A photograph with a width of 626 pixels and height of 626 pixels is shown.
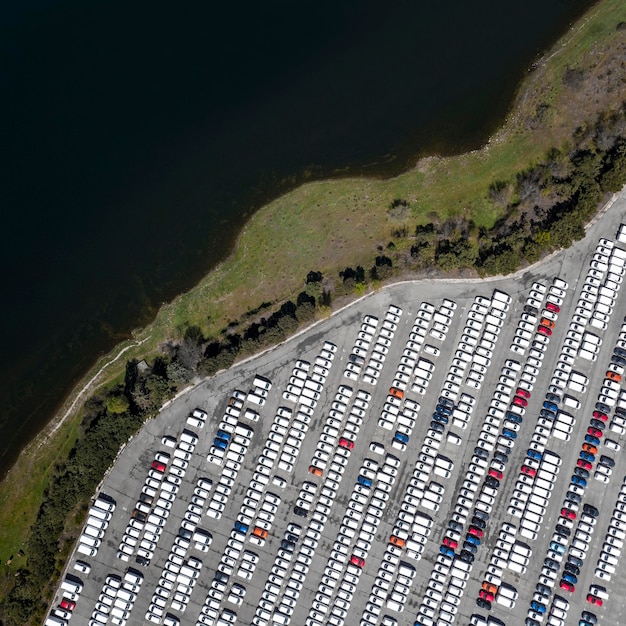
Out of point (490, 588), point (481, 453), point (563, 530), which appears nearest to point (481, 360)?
point (481, 453)

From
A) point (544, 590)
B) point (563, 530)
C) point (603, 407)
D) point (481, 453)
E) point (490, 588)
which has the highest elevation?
point (603, 407)

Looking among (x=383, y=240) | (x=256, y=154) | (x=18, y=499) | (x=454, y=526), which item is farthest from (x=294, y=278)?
(x=18, y=499)

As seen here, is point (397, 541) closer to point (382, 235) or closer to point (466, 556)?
point (466, 556)

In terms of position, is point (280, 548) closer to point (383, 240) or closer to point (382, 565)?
point (382, 565)

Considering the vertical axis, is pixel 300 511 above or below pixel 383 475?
below

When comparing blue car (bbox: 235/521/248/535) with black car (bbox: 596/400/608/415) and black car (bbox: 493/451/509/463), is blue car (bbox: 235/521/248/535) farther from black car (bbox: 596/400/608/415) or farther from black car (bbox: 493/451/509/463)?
black car (bbox: 596/400/608/415)

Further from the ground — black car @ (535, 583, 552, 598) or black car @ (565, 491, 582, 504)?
black car @ (565, 491, 582, 504)

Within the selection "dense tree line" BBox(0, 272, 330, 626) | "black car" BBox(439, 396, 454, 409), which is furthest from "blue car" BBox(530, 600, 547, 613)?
"dense tree line" BBox(0, 272, 330, 626)
